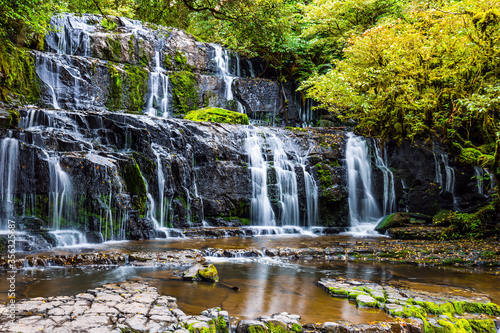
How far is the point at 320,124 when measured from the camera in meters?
19.5

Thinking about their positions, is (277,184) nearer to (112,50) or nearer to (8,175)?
(8,175)

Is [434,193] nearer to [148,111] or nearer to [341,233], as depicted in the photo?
[341,233]

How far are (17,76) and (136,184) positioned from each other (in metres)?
7.00

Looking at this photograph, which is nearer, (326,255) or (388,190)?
(326,255)

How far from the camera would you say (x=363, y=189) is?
14.7 meters

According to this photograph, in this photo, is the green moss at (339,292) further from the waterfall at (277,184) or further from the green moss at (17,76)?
the green moss at (17,76)

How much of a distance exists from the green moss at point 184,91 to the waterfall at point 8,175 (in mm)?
8865

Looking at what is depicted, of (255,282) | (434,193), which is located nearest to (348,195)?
(434,193)

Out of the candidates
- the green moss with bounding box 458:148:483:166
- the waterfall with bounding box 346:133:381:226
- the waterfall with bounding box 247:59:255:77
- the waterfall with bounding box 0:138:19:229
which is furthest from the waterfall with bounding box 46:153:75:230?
the waterfall with bounding box 247:59:255:77

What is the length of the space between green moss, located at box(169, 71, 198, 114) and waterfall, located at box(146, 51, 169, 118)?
1.39ft

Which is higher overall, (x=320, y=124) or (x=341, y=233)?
(x=320, y=124)

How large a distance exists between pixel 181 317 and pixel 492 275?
6048 mm

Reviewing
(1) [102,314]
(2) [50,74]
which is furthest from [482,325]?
(2) [50,74]

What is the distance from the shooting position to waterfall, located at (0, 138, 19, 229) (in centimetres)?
885
